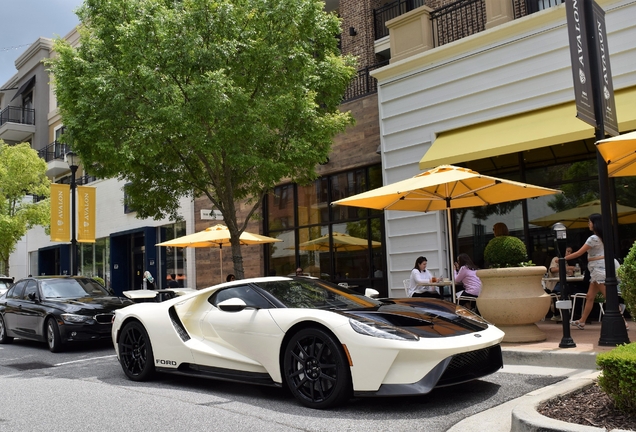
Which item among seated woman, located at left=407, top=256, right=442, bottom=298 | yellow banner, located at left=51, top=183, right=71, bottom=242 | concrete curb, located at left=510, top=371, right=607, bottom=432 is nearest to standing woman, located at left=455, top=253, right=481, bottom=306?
seated woman, located at left=407, top=256, right=442, bottom=298

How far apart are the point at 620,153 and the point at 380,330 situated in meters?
4.14

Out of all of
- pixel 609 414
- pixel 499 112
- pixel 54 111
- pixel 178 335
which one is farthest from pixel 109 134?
pixel 54 111

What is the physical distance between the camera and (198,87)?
1049 centimetres

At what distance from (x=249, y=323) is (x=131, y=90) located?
690 centimetres

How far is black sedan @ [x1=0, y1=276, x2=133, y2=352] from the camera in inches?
Result: 418

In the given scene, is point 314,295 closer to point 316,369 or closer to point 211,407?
point 316,369

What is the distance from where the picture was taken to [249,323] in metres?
6.08

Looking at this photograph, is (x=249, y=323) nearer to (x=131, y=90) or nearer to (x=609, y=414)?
(x=609, y=414)

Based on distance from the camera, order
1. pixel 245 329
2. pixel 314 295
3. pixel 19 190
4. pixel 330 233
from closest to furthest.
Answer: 1. pixel 245 329
2. pixel 314 295
3. pixel 330 233
4. pixel 19 190

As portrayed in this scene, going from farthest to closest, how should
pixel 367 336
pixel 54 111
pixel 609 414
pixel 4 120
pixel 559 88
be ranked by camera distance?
1. pixel 4 120
2. pixel 54 111
3. pixel 559 88
4. pixel 367 336
5. pixel 609 414

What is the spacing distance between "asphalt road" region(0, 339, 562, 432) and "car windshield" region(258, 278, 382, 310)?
959 millimetres

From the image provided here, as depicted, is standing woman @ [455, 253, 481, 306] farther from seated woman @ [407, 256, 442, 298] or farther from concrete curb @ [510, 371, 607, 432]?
concrete curb @ [510, 371, 607, 432]

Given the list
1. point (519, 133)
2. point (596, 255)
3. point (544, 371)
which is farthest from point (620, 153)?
point (519, 133)

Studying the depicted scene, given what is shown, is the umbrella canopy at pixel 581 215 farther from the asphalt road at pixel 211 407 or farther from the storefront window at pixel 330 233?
the asphalt road at pixel 211 407
